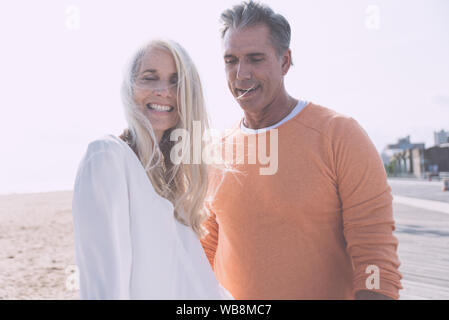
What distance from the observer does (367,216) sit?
1630mm

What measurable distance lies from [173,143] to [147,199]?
1.61 feet

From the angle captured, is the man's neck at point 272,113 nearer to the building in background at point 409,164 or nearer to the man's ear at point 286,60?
the man's ear at point 286,60

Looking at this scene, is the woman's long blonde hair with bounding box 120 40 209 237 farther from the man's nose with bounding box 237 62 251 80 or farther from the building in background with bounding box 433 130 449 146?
the building in background with bounding box 433 130 449 146

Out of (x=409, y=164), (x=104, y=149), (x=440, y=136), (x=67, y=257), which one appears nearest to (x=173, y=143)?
(x=104, y=149)

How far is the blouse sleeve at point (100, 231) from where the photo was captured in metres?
1.16

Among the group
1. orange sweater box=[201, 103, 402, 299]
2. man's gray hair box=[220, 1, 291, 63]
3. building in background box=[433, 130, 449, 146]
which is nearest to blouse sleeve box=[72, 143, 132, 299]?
orange sweater box=[201, 103, 402, 299]

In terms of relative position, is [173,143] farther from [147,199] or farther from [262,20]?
[262,20]

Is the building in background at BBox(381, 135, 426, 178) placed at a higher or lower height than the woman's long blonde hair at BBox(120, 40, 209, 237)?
lower

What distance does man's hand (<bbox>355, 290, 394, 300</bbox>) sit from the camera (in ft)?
5.06

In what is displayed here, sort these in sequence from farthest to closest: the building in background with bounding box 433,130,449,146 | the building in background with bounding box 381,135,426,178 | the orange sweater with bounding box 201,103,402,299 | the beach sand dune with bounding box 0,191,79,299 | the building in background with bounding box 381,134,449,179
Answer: the building in background with bounding box 433,130,449,146, the building in background with bounding box 381,135,426,178, the building in background with bounding box 381,134,449,179, the beach sand dune with bounding box 0,191,79,299, the orange sweater with bounding box 201,103,402,299

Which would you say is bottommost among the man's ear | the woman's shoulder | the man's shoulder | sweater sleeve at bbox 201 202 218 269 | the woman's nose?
sweater sleeve at bbox 201 202 218 269
